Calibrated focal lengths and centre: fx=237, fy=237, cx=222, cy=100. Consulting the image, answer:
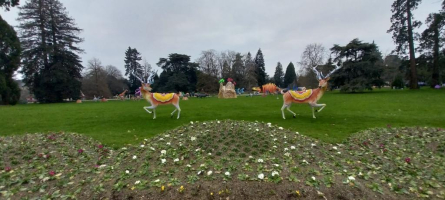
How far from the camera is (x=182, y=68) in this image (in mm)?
63750

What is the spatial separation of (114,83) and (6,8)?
54.9 m

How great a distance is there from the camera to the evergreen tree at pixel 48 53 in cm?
3594

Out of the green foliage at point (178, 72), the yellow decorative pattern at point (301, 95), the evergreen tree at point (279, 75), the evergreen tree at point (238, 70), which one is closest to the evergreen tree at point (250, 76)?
the evergreen tree at point (238, 70)

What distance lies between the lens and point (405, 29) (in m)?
31.8

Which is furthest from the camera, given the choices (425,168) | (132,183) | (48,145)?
(48,145)

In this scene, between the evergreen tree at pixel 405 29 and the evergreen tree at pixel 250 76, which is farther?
the evergreen tree at pixel 250 76

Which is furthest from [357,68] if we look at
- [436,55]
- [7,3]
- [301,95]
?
[7,3]

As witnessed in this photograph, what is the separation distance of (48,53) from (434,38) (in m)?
53.1

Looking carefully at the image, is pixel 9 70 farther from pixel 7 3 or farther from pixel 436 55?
pixel 436 55

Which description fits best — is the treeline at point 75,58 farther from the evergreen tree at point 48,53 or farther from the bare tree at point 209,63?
the bare tree at point 209,63

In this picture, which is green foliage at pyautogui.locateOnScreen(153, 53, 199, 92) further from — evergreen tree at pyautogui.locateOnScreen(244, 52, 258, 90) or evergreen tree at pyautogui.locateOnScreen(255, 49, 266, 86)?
evergreen tree at pyautogui.locateOnScreen(255, 49, 266, 86)

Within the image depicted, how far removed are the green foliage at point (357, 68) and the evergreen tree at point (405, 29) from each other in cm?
345

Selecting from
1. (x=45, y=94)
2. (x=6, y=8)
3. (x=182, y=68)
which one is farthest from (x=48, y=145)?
(x=182, y=68)

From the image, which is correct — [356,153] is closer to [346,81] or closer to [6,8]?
[6,8]
